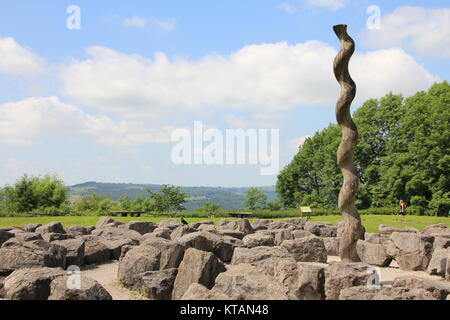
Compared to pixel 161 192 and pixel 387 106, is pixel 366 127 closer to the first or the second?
pixel 387 106

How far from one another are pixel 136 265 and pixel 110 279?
1.42 meters

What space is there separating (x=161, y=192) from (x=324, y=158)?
94.0 feet

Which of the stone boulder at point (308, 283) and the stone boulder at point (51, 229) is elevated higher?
the stone boulder at point (51, 229)

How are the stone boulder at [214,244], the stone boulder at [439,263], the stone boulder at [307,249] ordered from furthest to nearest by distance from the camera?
the stone boulder at [307,249]
the stone boulder at [214,244]
the stone boulder at [439,263]

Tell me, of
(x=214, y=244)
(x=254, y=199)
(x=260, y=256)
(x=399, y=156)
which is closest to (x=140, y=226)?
(x=214, y=244)

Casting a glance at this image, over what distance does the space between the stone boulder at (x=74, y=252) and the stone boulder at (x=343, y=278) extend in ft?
24.6

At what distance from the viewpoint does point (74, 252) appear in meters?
12.4

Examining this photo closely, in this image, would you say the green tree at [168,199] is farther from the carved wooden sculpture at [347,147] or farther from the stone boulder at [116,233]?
the carved wooden sculpture at [347,147]

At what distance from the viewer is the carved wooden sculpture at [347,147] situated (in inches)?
492

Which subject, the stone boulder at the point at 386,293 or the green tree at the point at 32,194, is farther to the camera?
the green tree at the point at 32,194

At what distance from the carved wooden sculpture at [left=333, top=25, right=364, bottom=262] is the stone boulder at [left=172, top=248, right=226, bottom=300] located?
194 inches

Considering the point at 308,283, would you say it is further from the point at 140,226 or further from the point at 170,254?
the point at 140,226

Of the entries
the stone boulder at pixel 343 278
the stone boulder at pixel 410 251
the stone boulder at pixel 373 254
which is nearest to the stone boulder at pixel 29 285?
the stone boulder at pixel 343 278
